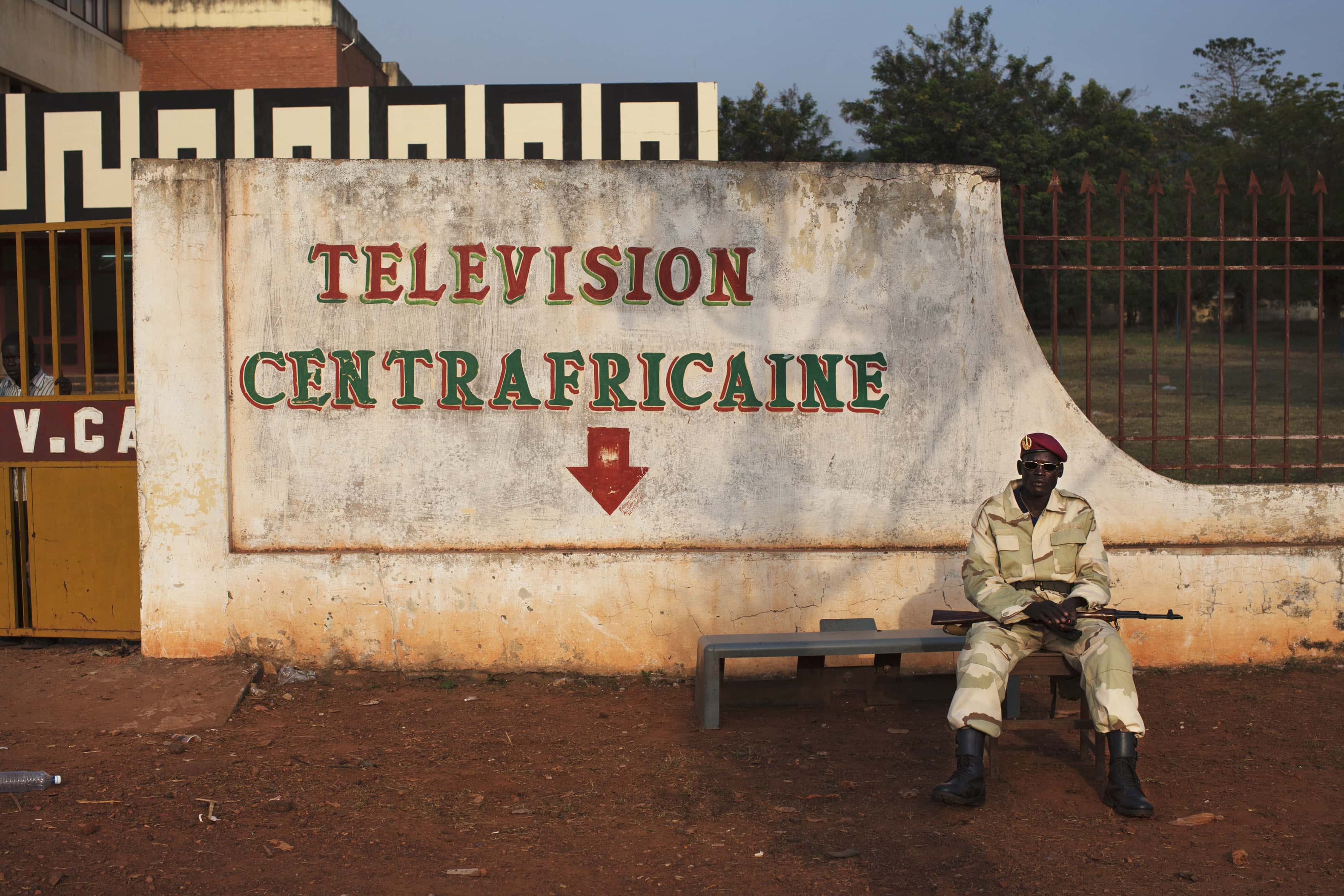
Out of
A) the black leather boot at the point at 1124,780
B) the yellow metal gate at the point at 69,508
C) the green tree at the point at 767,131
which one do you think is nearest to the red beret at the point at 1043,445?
the black leather boot at the point at 1124,780

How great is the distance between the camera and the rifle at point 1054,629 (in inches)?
160

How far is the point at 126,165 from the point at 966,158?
24.7 meters

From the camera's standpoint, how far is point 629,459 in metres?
5.44

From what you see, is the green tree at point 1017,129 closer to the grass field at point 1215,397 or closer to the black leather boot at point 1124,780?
the grass field at point 1215,397

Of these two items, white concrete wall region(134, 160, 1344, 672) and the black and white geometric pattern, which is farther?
the black and white geometric pattern

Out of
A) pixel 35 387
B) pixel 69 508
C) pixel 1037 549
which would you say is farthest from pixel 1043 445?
pixel 35 387

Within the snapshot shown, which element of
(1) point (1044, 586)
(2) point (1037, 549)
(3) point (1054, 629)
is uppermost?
(2) point (1037, 549)

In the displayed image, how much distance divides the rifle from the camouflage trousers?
0.03 metres

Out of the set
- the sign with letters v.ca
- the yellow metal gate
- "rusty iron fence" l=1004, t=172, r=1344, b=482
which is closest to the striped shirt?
the yellow metal gate

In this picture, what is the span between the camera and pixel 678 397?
5445mm

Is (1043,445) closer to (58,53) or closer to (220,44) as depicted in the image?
(58,53)

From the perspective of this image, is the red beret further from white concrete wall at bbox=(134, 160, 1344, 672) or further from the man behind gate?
white concrete wall at bbox=(134, 160, 1344, 672)

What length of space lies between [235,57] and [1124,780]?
71.9ft

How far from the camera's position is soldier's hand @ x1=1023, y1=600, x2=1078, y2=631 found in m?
3.93
